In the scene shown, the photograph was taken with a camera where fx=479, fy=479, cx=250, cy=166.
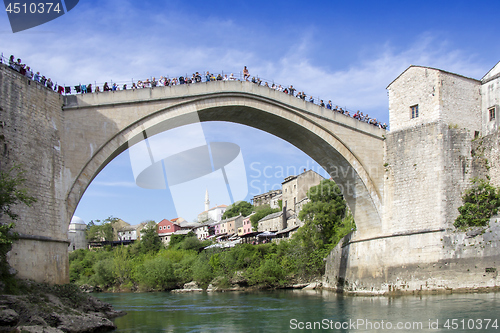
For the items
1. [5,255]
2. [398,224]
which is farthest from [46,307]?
[398,224]

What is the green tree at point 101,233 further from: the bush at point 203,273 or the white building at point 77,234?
the bush at point 203,273

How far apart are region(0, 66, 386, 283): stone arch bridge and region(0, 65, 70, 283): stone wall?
0.03 metres

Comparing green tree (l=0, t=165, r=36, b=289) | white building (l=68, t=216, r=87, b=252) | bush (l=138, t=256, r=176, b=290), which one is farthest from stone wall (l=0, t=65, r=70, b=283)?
white building (l=68, t=216, r=87, b=252)

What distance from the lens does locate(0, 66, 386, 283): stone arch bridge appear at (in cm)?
1298

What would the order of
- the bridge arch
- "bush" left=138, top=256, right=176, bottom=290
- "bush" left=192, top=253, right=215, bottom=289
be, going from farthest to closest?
"bush" left=138, top=256, right=176, bottom=290 → "bush" left=192, top=253, right=215, bottom=289 → the bridge arch

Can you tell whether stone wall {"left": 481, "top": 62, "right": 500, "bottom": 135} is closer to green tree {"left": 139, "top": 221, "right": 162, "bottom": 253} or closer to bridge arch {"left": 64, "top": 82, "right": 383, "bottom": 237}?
bridge arch {"left": 64, "top": 82, "right": 383, "bottom": 237}

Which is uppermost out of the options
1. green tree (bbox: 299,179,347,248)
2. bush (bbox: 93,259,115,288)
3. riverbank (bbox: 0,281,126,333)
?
green tree (bbox: 299,179,347,248)

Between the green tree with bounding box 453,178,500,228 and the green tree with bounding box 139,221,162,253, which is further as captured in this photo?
the green tree with bounding box 139,221,162,253

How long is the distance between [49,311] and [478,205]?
14.2 metres

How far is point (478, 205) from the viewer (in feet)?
55.9

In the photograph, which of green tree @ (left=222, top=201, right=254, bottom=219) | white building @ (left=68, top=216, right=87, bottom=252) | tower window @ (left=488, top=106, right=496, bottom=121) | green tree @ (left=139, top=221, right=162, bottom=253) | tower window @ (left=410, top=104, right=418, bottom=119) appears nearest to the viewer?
tower window @ (left=488, top=106, right=496, bottom=121)

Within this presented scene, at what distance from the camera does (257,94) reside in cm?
1812

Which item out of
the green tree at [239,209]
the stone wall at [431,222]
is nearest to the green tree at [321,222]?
the stone wall at [431,222]

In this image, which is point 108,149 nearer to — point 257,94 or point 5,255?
point 5,255
